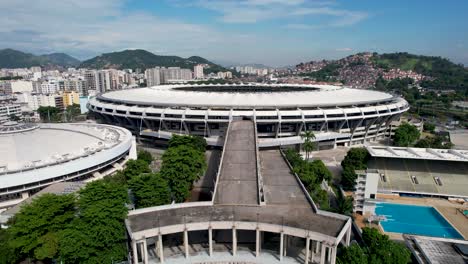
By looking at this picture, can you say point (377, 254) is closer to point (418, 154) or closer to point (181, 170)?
point (181, 170)

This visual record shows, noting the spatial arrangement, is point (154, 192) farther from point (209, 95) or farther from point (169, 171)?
point (209, 95)

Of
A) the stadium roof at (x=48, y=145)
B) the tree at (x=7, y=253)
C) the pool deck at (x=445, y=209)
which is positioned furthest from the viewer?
the stadium roof at (x=48, y=145)

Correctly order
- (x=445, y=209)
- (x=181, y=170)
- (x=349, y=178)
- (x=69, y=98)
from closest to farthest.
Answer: (x=181, y=170) → (x=445, y=209) → (x=349, y=178) → (x=69, y=98)

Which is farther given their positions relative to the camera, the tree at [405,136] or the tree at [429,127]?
the tree at [429,127]

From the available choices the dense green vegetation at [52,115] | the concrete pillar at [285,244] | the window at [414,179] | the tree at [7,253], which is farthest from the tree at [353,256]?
the dense green vegetation at [52,115]

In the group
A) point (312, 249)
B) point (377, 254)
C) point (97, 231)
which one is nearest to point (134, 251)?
point (97, 231)

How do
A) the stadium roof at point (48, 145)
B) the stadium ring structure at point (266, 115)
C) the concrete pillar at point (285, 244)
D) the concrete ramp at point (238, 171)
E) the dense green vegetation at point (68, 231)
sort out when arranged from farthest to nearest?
1. the stadium ring structure at point (266, 115)
2. the stadium roof at point (48, 145)
3. the concrete ramp at point (238, 171)
4. the concrete pillar at point (285, 244)
5. the dense green vegetation at point (68, 231)

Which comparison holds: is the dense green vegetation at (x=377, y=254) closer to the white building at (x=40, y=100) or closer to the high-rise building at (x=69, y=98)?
the white building at (x=40, y=100)

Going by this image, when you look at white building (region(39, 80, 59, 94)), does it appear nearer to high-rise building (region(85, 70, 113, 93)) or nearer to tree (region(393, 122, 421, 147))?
high-rise building (region(85, 70, 113, 93))
